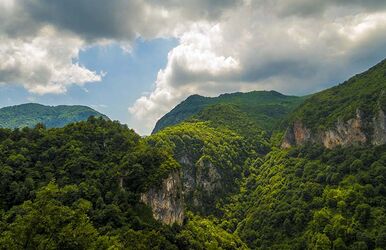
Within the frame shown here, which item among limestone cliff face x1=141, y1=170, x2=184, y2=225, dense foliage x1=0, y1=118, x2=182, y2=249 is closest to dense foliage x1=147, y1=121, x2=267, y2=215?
limestone cliff face x1=141, y1=170, x2=184, y2=225

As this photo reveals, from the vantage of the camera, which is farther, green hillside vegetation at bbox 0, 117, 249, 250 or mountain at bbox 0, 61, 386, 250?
green hillside vegetation at bbox 0, 117, 249, 250

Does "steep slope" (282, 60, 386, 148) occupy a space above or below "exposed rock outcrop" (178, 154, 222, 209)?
above

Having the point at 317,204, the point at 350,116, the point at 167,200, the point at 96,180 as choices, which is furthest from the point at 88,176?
the point at 350,116

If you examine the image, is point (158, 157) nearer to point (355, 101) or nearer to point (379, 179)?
point (379, 179)

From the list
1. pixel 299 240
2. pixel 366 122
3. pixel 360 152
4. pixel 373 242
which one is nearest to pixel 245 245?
pixel 299 240

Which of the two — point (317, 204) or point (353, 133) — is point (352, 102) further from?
point (317, 204)

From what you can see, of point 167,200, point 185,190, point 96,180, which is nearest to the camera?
point 96,180

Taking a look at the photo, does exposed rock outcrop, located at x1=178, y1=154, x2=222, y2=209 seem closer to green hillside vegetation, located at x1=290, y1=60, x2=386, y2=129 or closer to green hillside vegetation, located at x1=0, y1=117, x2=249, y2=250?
green hillside vegetation, located at x1=0, y1=117, x2=249, y2=250
